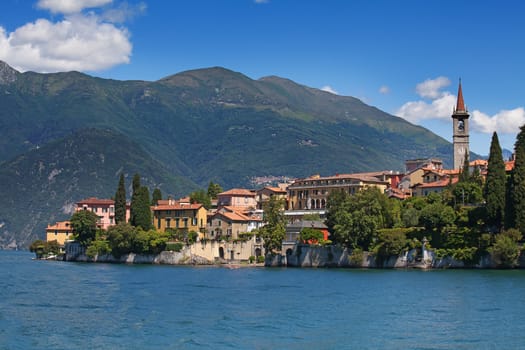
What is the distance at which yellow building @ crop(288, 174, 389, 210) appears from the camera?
130375mm

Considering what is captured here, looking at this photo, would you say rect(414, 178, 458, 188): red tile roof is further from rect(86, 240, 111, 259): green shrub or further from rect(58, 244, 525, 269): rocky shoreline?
rect(86, 240, 111, 259): green shrub

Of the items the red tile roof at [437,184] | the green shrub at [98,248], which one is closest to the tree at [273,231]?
the green shrub at [98,248]

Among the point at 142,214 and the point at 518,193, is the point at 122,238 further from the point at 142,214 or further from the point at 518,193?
the point at 518,193

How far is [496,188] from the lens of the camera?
277 ft

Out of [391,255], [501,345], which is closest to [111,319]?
[501,345]

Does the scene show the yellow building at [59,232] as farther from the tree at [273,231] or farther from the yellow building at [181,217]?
the tree at [273,231]

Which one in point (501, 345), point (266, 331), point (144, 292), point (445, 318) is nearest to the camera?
point (501, 345)

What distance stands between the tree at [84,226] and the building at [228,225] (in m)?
17.8

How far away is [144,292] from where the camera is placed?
65.0m

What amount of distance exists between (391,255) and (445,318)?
43496mm

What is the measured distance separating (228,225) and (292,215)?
1490 centimetres

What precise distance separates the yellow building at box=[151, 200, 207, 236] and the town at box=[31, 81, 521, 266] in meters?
0.14

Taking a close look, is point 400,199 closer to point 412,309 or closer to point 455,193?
point 455,193

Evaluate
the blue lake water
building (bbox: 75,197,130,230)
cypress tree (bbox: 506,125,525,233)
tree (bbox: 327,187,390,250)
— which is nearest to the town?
building (bbox: 75,197,130,230)
